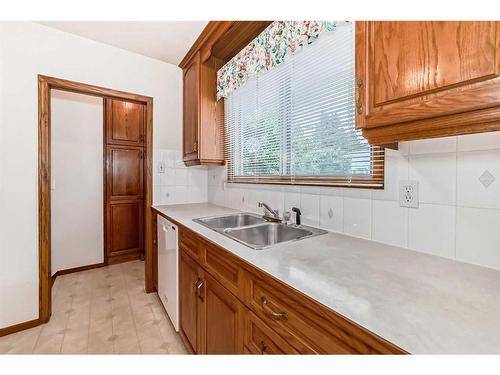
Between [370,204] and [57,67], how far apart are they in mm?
2571

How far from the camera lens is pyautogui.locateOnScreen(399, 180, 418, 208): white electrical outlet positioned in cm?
97

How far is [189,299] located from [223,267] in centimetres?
57

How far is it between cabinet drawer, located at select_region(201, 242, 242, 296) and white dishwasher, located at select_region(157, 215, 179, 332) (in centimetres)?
54

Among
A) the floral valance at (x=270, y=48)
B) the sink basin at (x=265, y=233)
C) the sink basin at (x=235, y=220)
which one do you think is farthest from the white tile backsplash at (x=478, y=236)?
the sink basin at (x=235, y=220)

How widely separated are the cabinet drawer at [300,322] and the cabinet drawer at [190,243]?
0.54 meters

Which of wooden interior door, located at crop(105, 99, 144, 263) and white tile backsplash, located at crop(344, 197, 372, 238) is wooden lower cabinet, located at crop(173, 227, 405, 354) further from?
wooden interior door, located at crop(105, 99, 144, 263)

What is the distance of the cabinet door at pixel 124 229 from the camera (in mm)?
3111

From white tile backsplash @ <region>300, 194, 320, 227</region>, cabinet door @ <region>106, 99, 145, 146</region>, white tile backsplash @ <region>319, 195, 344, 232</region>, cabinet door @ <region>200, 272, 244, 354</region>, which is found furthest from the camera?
cabinet door @ <region>106, 99, 145, 146</region>

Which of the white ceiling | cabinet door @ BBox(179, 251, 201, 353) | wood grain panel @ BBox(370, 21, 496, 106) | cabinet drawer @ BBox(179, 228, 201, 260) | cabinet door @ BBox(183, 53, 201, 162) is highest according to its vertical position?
the white ceiling

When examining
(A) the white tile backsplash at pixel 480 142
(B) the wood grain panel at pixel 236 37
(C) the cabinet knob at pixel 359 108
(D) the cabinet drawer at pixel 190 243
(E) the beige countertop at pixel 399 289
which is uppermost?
(B) the wood grain panel at pixel 236 37

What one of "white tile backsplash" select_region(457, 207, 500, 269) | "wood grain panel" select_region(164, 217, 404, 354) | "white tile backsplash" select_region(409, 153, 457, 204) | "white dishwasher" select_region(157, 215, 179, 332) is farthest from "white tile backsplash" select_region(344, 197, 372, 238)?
"white dishwasher" select_region(157, 215, 179, 332)

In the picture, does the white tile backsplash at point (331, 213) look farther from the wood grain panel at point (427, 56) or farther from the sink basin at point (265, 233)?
the wood grain panel at point (427, 56)

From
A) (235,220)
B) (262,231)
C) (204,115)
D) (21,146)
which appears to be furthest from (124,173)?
(262,231)
